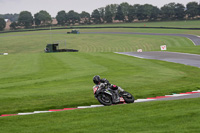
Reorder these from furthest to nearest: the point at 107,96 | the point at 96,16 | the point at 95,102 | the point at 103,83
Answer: the point at 96,16
the point at 95,102
the point at 107,96
the point at 103,83

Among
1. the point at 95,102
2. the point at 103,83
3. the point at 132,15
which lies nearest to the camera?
the point at 103,83

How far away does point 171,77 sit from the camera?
2181 centimetres

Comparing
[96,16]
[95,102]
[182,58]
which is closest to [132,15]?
[96,16]

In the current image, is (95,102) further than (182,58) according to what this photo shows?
No

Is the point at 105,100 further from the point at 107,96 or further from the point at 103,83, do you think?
the point at 103,83

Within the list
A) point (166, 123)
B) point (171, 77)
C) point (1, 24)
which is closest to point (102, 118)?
point (166, 123)

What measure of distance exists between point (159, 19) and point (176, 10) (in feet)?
28.0

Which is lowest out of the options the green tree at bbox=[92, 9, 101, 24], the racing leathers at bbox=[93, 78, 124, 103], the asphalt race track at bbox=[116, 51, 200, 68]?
the asphalt race track at bbox=[116, 51, 200, 68]

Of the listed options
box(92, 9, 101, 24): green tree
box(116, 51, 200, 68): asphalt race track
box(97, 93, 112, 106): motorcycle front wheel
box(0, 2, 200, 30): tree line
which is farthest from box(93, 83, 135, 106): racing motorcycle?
box(92, 9, 101, 24): green tree

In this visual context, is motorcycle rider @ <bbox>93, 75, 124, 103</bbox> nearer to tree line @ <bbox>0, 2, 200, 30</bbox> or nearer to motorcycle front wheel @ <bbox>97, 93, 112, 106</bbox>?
motorcycle front wheel @ <bbox>97, 93, 112, 106</bbox>

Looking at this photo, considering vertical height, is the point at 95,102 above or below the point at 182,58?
above

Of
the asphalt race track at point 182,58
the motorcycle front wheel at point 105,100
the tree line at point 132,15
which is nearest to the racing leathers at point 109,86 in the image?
the motorcycle front wheel at point 105,100

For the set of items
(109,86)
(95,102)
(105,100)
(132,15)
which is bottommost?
(95,102)

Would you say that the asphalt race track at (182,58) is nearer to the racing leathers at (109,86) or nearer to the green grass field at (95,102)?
the green grass field at (95,102)
